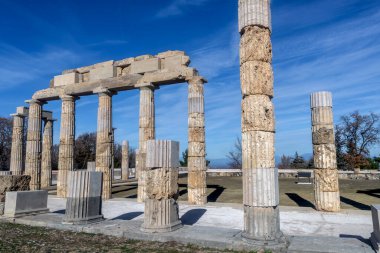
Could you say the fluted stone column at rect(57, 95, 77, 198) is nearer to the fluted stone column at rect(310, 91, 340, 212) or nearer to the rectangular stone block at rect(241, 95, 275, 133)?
the fluted stone column at rect(310, 91, 340, 212)

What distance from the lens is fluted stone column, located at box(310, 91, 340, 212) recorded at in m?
12.3

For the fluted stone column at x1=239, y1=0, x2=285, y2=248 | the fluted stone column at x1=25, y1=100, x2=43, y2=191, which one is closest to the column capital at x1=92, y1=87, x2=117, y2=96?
the fluted stone column at x1=25, y1=100, x2=43, y2=191

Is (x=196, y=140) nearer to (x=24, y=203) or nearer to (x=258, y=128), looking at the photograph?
(x=24, y=203)

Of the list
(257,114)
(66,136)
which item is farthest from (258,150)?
(66,136)

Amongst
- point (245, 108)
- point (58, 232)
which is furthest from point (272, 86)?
point (58, 232)

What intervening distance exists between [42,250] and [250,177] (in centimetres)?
494

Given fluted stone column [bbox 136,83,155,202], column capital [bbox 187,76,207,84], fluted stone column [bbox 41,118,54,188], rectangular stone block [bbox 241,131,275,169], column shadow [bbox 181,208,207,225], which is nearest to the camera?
rectangular stone block [bbox 241,131,275,169]

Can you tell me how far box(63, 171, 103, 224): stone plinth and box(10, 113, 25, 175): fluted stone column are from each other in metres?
14.9

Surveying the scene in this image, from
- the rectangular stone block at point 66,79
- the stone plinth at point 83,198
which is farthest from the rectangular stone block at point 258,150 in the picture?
the rectangular stone block at point 66,79

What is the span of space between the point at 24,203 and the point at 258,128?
29.2 feet

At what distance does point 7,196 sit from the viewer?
10.9 m

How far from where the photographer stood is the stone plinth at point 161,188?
→ 8.28 m

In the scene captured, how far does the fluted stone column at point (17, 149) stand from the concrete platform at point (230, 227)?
425 inches

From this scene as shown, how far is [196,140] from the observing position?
1520cm
